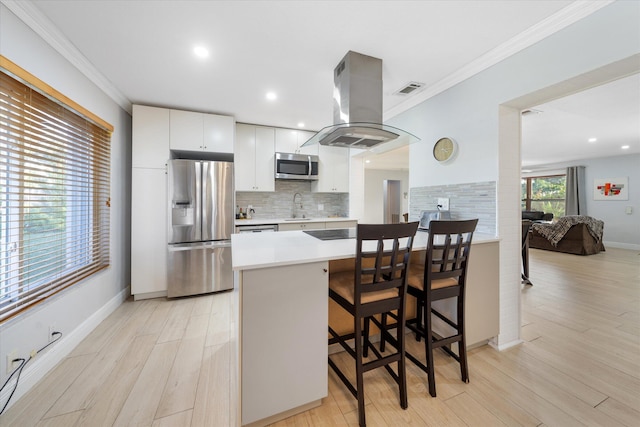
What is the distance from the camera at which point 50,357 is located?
1.75 metres

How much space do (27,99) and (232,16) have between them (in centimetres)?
148

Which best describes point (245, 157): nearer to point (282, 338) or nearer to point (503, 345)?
point (282, 338)

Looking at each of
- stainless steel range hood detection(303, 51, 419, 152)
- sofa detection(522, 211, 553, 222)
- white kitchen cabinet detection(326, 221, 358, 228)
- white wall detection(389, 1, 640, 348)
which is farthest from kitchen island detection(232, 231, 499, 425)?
sofa detection(522, 211, 553, 222)

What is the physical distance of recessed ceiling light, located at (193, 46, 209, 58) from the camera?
1.98 metres

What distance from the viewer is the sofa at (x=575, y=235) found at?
17.6 feet

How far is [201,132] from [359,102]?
227cm

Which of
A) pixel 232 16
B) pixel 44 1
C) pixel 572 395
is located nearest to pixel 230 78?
pixel 232 16

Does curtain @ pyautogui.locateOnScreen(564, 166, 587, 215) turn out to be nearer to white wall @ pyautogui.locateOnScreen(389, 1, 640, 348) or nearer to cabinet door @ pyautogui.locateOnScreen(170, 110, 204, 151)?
white wall @ pyautogui.locateOnScreen(389, 1, 640, 348)

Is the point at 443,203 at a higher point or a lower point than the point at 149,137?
lower

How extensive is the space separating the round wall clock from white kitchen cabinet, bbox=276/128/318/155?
2.17 metres

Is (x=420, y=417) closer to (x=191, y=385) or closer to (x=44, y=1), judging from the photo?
(x=191, y=385)

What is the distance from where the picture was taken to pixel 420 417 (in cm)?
138

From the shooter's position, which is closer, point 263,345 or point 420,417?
point 263,345

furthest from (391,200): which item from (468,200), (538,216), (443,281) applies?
(443,281)
